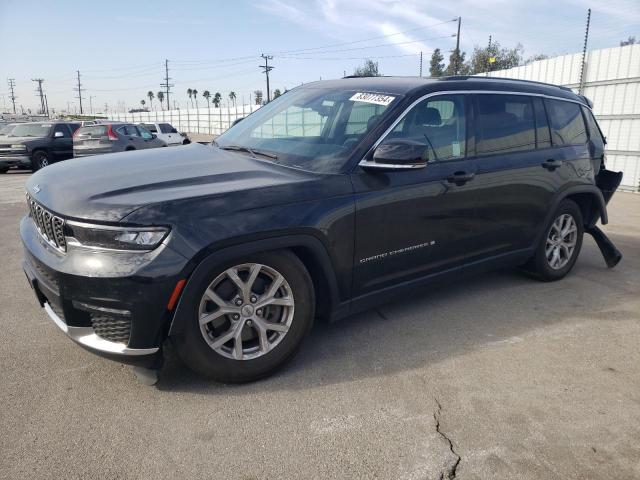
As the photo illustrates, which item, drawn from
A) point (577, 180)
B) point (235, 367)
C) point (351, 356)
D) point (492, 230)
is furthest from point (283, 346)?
point (577, 180)

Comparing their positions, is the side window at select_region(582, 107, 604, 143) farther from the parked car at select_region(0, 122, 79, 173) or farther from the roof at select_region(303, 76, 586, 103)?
the parked car at select_region(0, 122, 79, 173)

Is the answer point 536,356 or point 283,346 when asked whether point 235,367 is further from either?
point 536,356

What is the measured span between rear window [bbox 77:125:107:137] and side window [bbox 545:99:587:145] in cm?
1418

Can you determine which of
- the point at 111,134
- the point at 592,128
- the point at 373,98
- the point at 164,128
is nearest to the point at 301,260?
the point at 373,98

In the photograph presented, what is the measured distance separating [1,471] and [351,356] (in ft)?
6.60

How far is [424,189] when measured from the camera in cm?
350

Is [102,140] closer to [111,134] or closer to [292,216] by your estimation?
[111,134]

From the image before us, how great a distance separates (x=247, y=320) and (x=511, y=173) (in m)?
2.64

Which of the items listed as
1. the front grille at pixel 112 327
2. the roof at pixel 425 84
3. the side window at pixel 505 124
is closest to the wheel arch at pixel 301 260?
the front grille at pixel 112 327

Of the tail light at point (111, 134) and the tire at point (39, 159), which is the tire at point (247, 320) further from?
the tire at point (39, 159)

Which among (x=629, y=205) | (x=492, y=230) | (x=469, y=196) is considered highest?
(x=469, y=196)

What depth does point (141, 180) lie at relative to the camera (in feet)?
9.40

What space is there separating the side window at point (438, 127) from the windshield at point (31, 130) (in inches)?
639

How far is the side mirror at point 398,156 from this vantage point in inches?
122
